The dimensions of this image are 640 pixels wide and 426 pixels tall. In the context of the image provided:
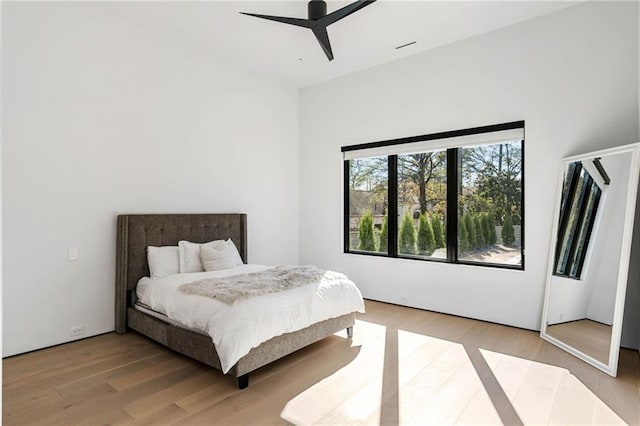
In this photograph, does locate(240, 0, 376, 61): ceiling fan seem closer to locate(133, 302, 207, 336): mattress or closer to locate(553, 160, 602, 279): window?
locate(553, 160, 602, 279): window

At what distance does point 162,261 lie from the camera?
406cm

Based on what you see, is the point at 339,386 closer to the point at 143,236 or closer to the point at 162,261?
the point at 162,261

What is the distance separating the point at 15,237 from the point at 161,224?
128 cm

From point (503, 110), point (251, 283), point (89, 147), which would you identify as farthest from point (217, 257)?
point (503, 110)

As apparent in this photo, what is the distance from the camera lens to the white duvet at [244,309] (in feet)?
9.12

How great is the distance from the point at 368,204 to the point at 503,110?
212 centimetres

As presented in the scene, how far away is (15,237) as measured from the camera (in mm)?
3367

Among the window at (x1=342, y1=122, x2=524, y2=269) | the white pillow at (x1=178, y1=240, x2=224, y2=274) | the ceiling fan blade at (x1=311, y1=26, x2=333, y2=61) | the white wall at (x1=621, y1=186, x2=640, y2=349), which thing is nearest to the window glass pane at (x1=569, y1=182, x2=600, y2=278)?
the white wall at (x1=621, y1=186, x2=640, y2=349)

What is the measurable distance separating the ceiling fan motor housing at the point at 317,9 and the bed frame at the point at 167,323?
2578 mm

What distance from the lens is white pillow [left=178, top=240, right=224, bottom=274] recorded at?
418cm

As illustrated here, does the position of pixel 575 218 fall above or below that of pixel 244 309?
above

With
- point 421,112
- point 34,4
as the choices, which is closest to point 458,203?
point 421,112

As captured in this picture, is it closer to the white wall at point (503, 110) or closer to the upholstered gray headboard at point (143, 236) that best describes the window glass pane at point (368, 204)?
the white wall at point (503, 110)

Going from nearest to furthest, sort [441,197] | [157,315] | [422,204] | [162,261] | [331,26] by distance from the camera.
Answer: [157,315]
[162,261]
[331,26]
[441,197]
[422,204]
